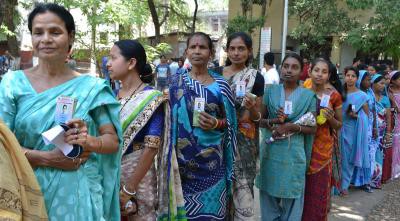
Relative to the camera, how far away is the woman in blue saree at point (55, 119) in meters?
1.84

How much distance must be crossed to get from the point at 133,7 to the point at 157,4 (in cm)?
1420

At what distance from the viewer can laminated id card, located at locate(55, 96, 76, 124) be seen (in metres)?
1.80

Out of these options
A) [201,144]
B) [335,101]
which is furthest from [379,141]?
[201,144]

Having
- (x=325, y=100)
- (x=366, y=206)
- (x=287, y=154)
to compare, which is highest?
(x=325, y=100)

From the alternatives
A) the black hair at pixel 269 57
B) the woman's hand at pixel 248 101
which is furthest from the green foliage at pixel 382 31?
the woman's hand at pixel 248 101

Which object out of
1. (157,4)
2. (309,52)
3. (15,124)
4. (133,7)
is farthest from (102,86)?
(157,4)

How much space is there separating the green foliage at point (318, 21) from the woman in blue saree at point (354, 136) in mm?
10653

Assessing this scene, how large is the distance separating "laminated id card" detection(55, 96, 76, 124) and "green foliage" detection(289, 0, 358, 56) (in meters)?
15.4

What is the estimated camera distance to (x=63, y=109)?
5.93 ft

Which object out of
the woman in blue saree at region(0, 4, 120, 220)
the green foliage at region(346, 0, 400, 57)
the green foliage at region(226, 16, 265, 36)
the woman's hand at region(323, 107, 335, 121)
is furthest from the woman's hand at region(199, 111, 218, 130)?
the green foliage at region(226, 16, 265, 36)

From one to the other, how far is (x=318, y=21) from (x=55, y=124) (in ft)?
53.3

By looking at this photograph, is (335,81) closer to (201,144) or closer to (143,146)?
(201,144)

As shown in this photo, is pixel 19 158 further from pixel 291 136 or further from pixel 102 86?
pixel 291 136

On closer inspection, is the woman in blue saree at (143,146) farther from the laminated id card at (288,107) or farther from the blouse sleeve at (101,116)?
the laminated id card at (288,107)
